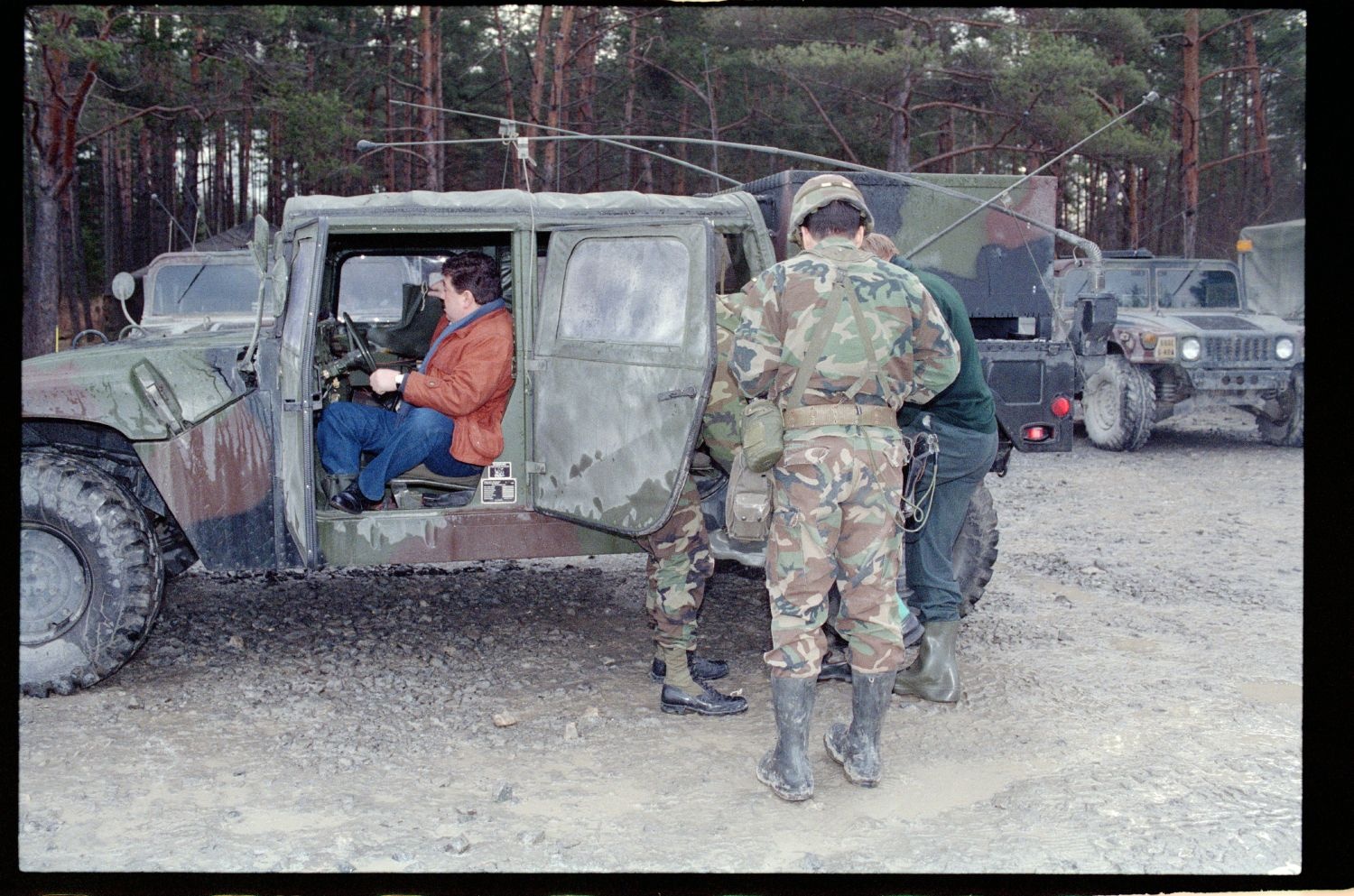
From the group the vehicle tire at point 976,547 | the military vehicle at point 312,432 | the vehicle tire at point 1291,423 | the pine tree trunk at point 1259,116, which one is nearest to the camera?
the military vehicle at point 312,432

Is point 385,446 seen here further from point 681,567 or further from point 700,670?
point 700,670

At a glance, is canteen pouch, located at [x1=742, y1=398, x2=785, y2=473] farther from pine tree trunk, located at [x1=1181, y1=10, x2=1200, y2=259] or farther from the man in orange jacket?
pine tree trunk, located at [x1=1181, y1=10, x2=1200, y2=259]

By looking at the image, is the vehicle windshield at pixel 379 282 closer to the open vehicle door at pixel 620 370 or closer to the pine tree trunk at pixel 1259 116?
the open vehicle door at pixel 620 370

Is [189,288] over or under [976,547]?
over

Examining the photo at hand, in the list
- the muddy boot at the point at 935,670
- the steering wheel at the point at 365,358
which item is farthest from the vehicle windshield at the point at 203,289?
the muddy boot at the point at 935,670

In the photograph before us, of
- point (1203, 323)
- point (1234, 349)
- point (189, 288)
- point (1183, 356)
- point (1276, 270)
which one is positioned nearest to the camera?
point (189, 288)

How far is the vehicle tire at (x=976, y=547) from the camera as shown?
5.11 metres

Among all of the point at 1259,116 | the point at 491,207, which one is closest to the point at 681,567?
the point at 491,207

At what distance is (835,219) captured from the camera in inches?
142

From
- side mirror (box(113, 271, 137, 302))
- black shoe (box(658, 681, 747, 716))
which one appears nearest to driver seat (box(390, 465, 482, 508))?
black shoe (box(658, 681, 747, 716))

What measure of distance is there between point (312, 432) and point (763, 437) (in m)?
1.69

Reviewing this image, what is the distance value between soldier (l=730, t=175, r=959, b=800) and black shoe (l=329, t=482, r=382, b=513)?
1.67 m

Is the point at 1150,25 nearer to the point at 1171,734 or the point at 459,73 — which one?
the point at 459,73

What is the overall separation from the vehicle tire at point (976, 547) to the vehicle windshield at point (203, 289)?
524 centimetres
